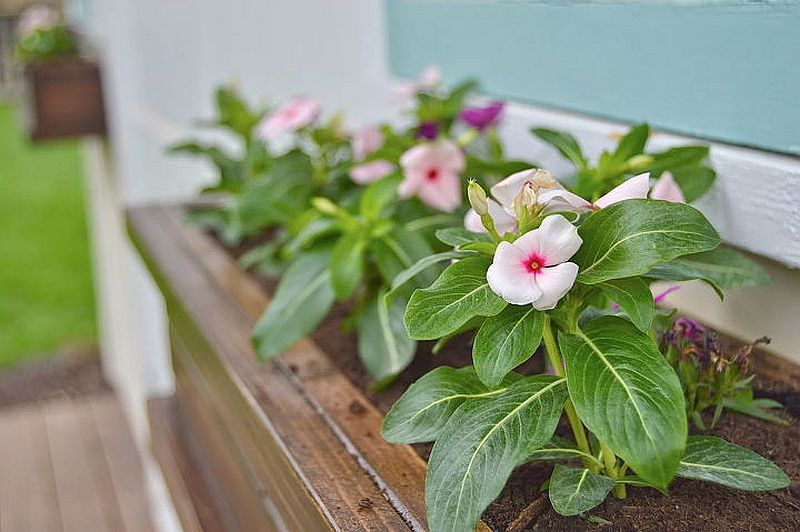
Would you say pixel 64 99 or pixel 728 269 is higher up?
pixel 728 269

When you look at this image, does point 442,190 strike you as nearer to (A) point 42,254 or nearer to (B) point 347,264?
(B) point 347,264

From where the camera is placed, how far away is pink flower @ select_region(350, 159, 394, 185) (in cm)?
94

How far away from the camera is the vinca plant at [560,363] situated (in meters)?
0.48

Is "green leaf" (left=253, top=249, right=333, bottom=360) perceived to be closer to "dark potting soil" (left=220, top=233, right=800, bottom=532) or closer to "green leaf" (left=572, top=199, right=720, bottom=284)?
"dark potting soil" (left=220, top=233, right=800, bottom=532)

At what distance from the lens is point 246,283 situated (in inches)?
40.9

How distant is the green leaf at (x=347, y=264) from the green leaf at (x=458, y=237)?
0.19 m

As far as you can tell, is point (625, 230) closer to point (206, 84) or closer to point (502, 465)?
point (502, 465)

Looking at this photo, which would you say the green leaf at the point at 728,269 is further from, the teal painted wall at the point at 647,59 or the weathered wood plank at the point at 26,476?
the weathered wood plank at the point at 26,476

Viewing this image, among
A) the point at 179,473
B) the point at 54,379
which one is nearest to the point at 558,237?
the point at 179,473

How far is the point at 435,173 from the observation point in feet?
2.78

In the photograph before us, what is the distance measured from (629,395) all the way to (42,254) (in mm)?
5211

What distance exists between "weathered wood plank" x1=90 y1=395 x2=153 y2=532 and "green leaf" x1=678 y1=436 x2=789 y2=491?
2.15 meters

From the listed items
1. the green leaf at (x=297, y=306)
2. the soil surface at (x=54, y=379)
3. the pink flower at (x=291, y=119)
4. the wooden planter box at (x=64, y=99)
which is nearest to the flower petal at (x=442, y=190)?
the green leaf at (x=297, y=306)

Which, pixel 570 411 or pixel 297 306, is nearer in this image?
pixel 570 411
